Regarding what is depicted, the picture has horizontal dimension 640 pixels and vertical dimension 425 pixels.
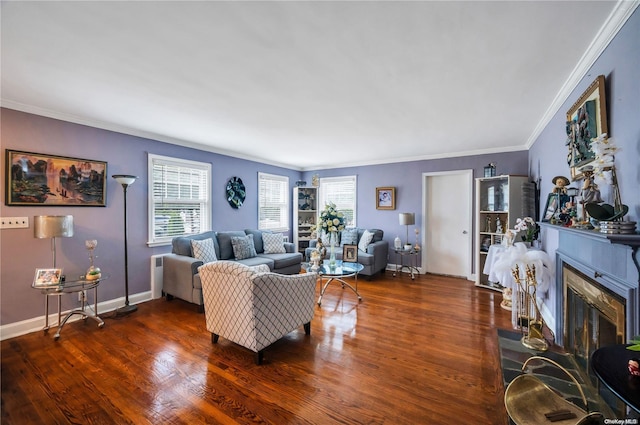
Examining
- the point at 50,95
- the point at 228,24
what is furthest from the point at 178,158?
the point at 228,24

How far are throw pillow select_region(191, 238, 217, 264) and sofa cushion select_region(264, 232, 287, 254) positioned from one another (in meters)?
1.18

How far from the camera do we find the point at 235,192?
523cm

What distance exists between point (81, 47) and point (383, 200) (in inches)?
202

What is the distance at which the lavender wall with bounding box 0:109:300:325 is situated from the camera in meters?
2.83

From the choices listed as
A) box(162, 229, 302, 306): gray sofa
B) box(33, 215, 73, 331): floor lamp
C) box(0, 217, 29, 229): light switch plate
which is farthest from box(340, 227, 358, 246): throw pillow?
box(0, 217, 29, 229): light switch plate

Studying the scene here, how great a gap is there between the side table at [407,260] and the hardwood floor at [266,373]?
6.54ft

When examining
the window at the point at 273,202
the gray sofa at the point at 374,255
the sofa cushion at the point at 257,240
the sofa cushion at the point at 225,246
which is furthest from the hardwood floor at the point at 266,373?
the window at the point at 273,202

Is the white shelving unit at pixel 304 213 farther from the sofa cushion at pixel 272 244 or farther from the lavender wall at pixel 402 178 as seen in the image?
the sofa cushion at pixel 272 244

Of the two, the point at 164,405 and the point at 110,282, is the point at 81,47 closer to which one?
the point at 164,405

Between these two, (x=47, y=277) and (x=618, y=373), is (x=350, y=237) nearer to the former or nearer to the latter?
(x=47, y=277)

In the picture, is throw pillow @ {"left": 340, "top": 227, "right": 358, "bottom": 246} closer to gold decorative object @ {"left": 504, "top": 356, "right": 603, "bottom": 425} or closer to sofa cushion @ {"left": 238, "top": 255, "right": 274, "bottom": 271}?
sofa cushion @ {"left": 238, "top": 255, "right": 274, "bottom": 271}

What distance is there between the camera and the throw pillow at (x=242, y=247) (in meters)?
4.50

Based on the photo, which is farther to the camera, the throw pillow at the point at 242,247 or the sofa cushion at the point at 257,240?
the sofa cushion at the point at 257,240

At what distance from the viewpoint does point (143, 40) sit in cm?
176
